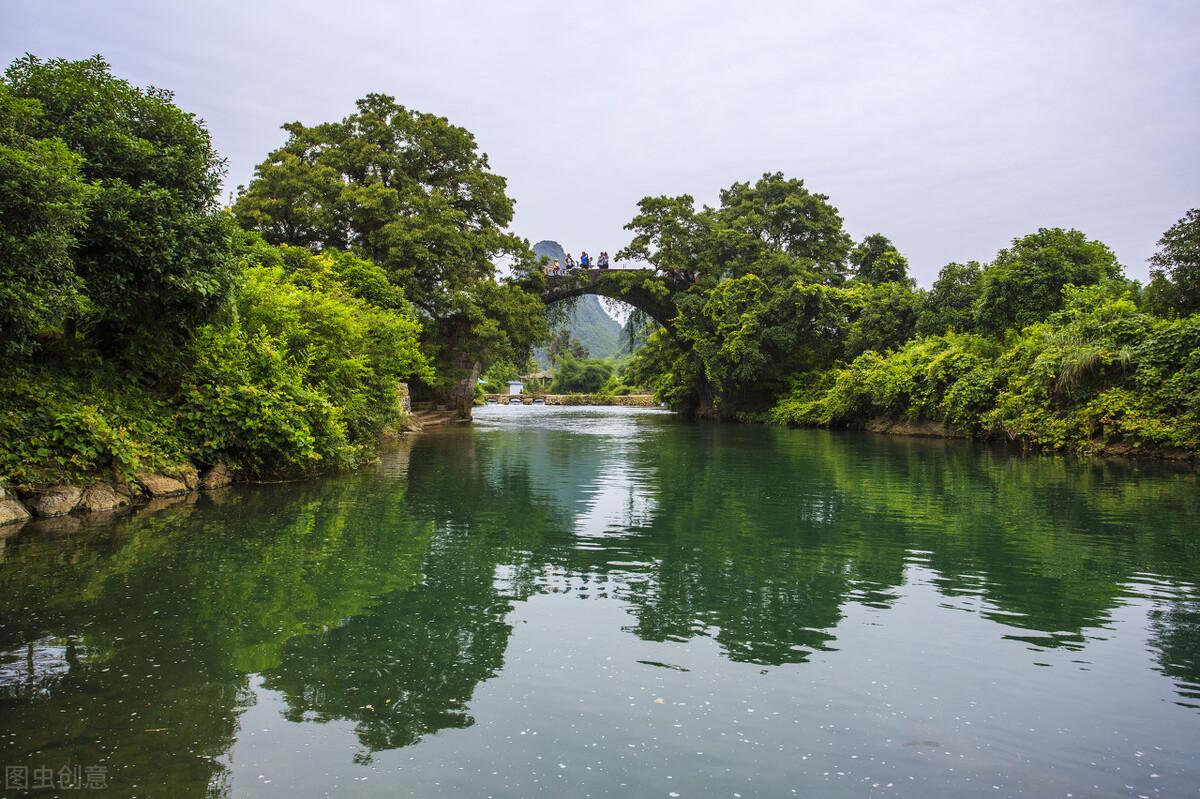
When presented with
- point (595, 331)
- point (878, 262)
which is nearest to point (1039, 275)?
point (878, 262)

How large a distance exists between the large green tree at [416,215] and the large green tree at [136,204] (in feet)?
49.2

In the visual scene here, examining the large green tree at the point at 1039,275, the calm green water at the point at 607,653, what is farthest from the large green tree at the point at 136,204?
the large green tree at the point at 1039,275

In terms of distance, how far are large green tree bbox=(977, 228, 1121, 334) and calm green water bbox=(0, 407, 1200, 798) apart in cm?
1647

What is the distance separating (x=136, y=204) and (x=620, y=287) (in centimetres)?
3262

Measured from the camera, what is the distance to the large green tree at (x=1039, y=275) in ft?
81.3

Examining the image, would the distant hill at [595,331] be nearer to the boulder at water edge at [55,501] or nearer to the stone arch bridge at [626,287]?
the stone arch bridge at [626,287]

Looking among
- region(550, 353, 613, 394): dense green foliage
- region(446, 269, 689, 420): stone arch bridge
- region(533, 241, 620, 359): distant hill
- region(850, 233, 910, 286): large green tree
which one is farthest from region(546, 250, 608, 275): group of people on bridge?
region(533, 241, 620, 359): distant hill

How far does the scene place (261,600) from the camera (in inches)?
251

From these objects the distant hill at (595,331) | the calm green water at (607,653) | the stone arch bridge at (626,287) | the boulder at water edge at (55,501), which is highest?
the distant hill at (595,331)

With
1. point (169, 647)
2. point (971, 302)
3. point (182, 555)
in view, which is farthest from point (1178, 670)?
point (971, 302)

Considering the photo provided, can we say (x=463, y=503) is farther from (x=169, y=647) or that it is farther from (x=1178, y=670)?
(x=1178, y=670)

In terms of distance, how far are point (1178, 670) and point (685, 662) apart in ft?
10.4

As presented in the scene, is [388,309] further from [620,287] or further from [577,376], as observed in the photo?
[577,376]

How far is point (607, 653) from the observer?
5.28 metres
